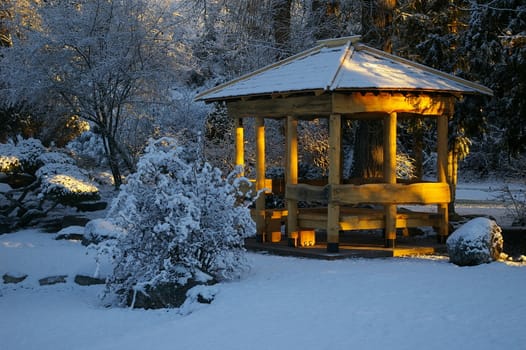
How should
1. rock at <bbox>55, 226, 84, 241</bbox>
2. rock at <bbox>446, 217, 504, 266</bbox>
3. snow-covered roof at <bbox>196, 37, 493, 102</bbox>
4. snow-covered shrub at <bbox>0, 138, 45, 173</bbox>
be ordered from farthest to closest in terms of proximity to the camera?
snow-covered shrub at <bbox>0, 138, 45, 173</bbox> < rock at <bbox>55, 226, 84, 241</bbox> < snow-covered roof at <bbox>196, 37, 493, 102</bbox> < rock at <bbox>446, 217, 504, 266</bbox>

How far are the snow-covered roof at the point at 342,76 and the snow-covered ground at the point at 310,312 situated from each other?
270 centimetres

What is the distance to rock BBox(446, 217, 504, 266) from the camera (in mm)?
9977

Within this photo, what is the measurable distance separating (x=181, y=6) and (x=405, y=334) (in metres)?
16.3

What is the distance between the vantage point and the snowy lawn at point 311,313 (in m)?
6.66

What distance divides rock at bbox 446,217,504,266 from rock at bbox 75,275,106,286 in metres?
5.26

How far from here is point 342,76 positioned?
435 inches

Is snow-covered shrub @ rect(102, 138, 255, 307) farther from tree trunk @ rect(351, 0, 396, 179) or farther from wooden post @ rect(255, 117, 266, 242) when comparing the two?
tree trunk @ rect(351, 0, 396, 179)

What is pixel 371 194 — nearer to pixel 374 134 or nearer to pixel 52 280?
pixel 374 134

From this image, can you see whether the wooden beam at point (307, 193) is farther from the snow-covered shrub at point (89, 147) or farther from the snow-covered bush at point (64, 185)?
the snow-covered shrub at point (89, 147)

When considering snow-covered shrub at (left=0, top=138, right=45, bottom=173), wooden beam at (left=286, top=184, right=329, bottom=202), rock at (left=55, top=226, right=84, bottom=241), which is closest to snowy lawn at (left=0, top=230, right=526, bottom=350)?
wooden beam at (left=286, top=184, right=329, bottom=202)

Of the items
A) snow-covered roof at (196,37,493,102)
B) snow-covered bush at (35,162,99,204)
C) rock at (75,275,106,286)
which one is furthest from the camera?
snow-covered bush at (35,162,99,204)

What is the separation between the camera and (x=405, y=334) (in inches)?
260

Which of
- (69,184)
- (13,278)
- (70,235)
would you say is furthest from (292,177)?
(69,184)

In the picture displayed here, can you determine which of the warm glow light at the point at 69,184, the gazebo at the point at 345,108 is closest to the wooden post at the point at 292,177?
the gazebo at the point at 345,108
